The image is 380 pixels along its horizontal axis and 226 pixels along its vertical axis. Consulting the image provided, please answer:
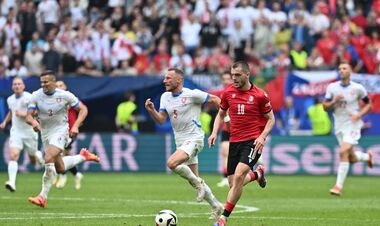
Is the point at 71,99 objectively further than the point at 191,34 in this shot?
No

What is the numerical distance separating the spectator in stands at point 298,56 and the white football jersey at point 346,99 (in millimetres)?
9759

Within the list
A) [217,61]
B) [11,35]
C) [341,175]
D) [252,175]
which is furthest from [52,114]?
[11,35]

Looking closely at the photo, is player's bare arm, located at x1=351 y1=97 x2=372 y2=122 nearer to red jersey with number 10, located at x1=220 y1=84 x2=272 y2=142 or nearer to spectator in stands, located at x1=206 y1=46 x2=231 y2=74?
red jersey with number 10, located at x1=220 y1=84 x2=272 y2=142

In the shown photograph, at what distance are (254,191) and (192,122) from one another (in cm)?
705

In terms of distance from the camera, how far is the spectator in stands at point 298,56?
33162 millimetres

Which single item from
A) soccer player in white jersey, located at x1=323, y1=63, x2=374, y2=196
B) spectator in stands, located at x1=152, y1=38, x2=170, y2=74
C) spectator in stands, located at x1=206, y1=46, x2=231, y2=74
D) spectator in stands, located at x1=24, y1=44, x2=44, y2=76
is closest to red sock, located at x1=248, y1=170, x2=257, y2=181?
soccer player in white jersey, located at x1=323, y1=63, x2=374, y2=196

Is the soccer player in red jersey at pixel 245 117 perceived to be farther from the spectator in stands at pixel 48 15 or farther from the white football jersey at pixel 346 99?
the spectator in stands at pixel 48 15

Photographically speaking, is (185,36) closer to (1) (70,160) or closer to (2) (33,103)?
(1) (70,160)

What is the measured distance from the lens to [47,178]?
18.9 metres

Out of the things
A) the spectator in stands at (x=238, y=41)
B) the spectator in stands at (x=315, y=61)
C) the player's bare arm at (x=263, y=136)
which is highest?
the player's bare arm at (x=263, y=136)

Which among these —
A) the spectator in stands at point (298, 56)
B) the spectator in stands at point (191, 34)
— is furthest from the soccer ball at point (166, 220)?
the spectator in stands at point (191, 34)

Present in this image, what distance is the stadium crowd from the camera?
33656 mm

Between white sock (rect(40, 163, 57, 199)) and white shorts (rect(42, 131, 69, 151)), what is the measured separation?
1.51 ft

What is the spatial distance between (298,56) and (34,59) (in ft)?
29.7
